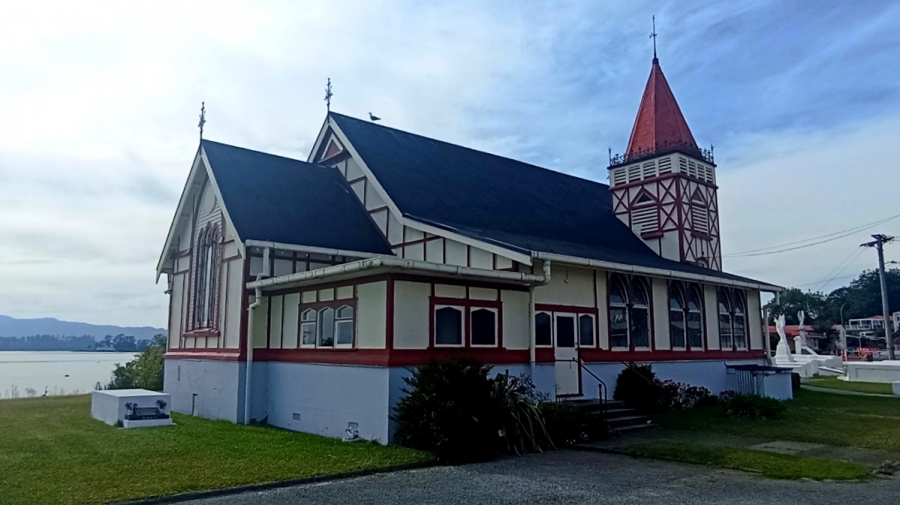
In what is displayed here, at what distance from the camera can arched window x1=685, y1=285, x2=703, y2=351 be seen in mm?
19297

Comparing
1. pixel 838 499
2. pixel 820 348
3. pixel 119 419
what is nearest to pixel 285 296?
pixel 119 419

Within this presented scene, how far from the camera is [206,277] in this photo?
59.3 feet

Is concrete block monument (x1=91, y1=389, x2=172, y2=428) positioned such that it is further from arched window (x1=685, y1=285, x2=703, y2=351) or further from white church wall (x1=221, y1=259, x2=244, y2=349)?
arched window (x1=685, y1=285, x2=703, y2=351)

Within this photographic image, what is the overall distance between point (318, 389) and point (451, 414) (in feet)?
12.5

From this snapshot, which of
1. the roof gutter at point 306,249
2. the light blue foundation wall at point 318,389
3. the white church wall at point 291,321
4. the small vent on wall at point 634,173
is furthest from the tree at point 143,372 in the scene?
the small vent on wall at point 634,173

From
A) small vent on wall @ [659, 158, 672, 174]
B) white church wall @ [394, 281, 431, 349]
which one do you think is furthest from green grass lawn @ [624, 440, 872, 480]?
small vent on wall @ [659, 158, 672, 174]

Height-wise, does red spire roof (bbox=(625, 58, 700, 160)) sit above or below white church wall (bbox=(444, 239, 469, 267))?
above

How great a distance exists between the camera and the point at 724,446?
38.9 feet

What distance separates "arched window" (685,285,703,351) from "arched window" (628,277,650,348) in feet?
6.71

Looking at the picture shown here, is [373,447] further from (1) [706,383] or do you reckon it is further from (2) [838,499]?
(1) [706,383]

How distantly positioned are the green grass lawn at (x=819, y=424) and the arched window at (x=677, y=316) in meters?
2.04

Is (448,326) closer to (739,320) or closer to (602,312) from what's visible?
(602,312)

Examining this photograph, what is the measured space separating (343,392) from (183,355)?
297 inches

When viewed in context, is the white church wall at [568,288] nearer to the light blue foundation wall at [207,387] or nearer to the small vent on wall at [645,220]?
the light blue foundation wall at [207,387]
